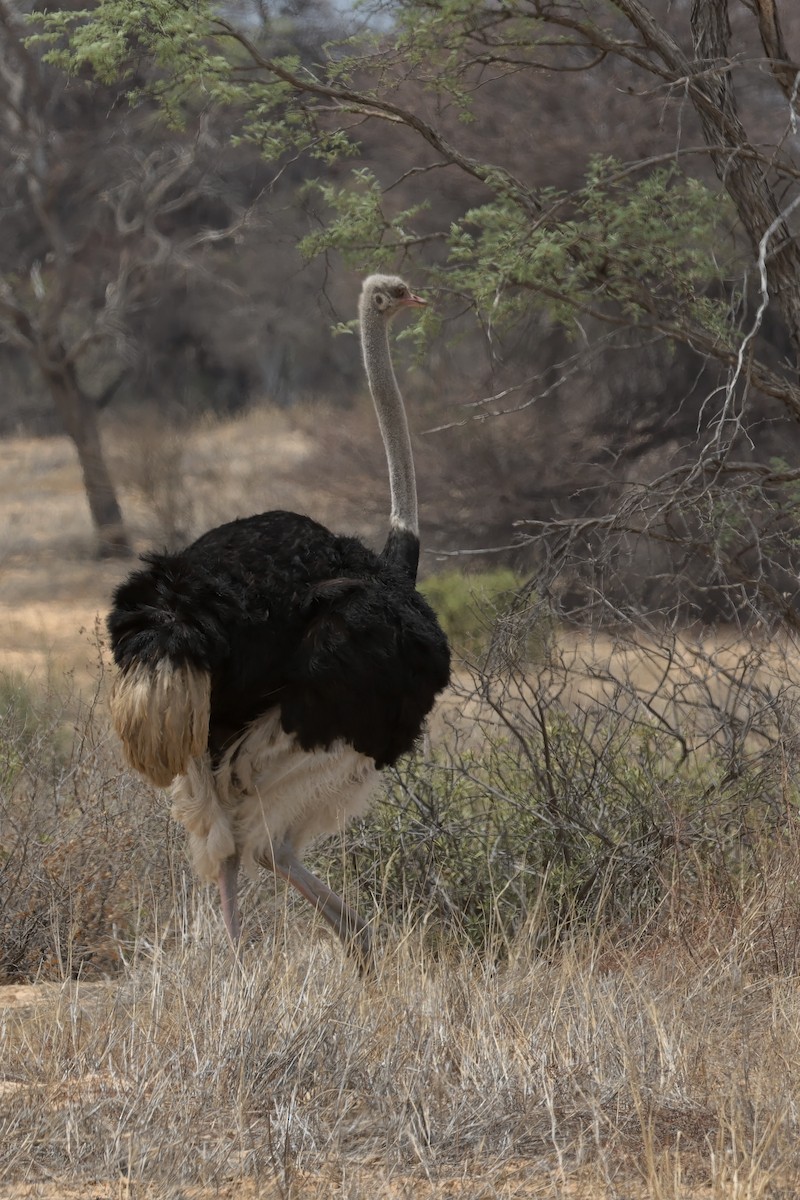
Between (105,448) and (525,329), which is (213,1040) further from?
(105,448)

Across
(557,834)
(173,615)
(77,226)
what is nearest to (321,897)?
(173,615)

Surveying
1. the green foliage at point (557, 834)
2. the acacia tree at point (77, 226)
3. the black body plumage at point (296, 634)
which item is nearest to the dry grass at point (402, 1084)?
the black body plumage at point (296, 634)

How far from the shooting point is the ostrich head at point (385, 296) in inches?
190

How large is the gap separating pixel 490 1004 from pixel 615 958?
2.18 feet

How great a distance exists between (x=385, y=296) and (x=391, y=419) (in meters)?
0.40

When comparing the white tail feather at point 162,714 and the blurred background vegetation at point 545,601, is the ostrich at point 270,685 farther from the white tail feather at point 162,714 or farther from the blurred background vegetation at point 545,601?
the blurred background vegetation at point 545,601

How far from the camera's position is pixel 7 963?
15.2ft

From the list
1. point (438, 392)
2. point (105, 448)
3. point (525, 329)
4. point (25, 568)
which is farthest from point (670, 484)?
point (105, 448)

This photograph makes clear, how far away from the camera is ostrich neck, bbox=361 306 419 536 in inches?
178

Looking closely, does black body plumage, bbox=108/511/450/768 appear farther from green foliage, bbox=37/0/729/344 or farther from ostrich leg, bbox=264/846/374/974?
green foliage, bbox=37/0/729/344

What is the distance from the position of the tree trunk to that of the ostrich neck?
36.1 ft

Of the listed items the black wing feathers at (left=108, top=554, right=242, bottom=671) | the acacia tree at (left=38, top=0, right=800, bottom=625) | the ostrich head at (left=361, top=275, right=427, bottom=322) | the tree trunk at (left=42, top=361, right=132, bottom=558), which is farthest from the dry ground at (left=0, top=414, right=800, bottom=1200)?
the tree trunk at (left=42, top=361, right=132, bottom=558)

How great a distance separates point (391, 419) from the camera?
4.72m

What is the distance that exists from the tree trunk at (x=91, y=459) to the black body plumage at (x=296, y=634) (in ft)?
38.7
